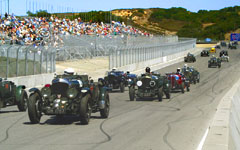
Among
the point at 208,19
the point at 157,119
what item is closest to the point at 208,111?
the point at 157,119

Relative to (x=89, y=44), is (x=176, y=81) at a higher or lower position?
lower

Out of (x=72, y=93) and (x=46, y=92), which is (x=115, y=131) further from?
(x=46, y=92)

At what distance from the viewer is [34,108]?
1141 centimetres

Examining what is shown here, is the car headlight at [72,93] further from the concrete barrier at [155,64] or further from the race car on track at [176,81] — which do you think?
the concrete barrier at [155,64]

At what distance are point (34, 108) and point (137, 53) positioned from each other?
35.3 meters

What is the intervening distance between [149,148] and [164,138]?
1.33 metres

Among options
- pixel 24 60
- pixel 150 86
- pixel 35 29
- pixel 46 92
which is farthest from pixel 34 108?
pixel 35 29

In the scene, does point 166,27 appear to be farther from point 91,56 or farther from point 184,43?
point 91,56

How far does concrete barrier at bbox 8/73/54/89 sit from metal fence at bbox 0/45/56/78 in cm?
30

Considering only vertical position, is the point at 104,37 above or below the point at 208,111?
above

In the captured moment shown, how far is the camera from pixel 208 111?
1588cm

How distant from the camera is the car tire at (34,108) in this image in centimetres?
1137

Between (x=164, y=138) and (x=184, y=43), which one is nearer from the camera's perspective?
(x=164, y=138)

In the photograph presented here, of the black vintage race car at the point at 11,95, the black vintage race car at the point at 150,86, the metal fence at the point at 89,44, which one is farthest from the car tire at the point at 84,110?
the metal fence at the point at 89,44
